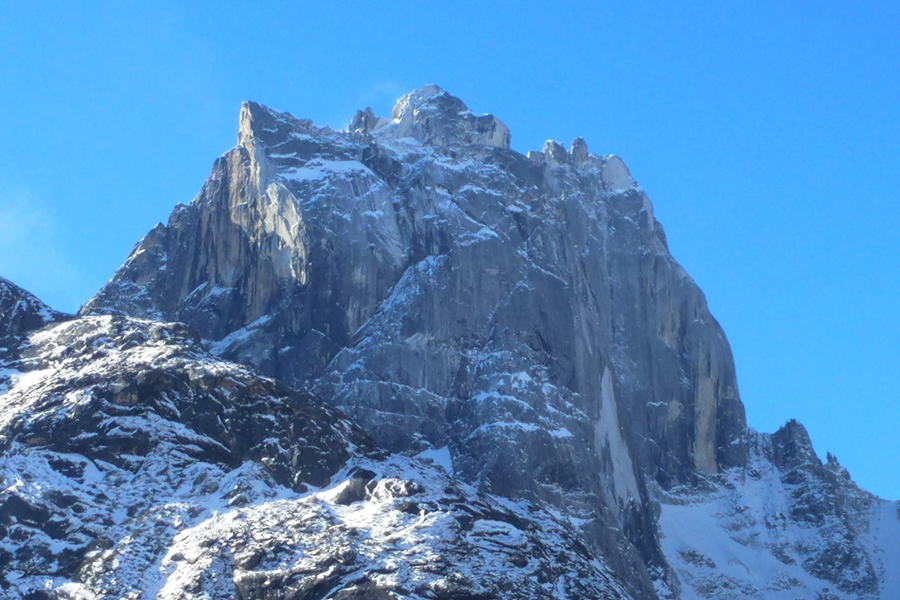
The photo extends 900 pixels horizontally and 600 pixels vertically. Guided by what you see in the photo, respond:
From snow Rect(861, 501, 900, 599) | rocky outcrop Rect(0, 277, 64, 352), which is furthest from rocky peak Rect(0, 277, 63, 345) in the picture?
snow Rect(861, 501, 900, 599)

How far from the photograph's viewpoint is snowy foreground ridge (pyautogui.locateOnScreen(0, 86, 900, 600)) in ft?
339

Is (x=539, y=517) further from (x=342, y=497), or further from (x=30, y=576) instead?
(x=30, y=576)

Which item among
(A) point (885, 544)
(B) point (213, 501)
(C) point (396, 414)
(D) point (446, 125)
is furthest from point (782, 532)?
(B) point (213, 501)

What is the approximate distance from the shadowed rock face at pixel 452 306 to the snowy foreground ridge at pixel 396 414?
1.03 feet

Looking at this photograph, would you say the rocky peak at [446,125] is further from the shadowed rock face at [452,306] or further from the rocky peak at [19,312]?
the rocky peak at [19,312]

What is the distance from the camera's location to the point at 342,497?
109125mm

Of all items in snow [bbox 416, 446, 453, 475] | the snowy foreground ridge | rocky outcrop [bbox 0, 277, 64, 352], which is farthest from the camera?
snow [bbox 416, 446, 453, 475]

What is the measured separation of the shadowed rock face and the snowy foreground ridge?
0.31 metres

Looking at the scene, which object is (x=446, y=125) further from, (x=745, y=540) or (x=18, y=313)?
(x=18, y=313)

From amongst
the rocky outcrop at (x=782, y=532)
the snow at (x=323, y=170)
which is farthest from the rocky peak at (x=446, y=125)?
the rocky outcrop at (x=782, y=532)

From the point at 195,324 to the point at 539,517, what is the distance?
62.1 metres

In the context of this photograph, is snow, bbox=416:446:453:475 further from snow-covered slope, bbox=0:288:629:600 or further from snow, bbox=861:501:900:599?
snow, bbox=861:501:900:599

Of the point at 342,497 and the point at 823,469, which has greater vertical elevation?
the point at 823,469

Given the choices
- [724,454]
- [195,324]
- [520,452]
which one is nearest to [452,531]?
[520,452]
